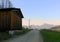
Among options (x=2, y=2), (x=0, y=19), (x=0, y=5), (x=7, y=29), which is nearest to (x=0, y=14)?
(x=0, y=19)

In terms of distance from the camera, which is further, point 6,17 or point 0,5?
point 0,5

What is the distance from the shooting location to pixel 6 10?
90.0 ft

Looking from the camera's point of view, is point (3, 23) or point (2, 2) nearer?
point (3, 23)

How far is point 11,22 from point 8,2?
30993 mm

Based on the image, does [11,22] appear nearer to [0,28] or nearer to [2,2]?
[0,28]

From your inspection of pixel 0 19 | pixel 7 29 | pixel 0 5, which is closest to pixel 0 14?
pixel 0 19

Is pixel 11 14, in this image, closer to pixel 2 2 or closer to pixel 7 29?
pixel 7 29

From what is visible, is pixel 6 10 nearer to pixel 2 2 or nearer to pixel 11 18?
pixel 11 18

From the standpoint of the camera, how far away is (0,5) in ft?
171

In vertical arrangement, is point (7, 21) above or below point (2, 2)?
below

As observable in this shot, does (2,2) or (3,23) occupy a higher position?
(2,2)

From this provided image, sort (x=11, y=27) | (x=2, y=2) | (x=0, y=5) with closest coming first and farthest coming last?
(x=11, y=27) < (x=0, y=5) < (x=2, y=2)

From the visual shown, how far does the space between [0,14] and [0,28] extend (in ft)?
7.66

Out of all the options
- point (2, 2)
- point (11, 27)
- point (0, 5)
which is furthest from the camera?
point (2, 2)
